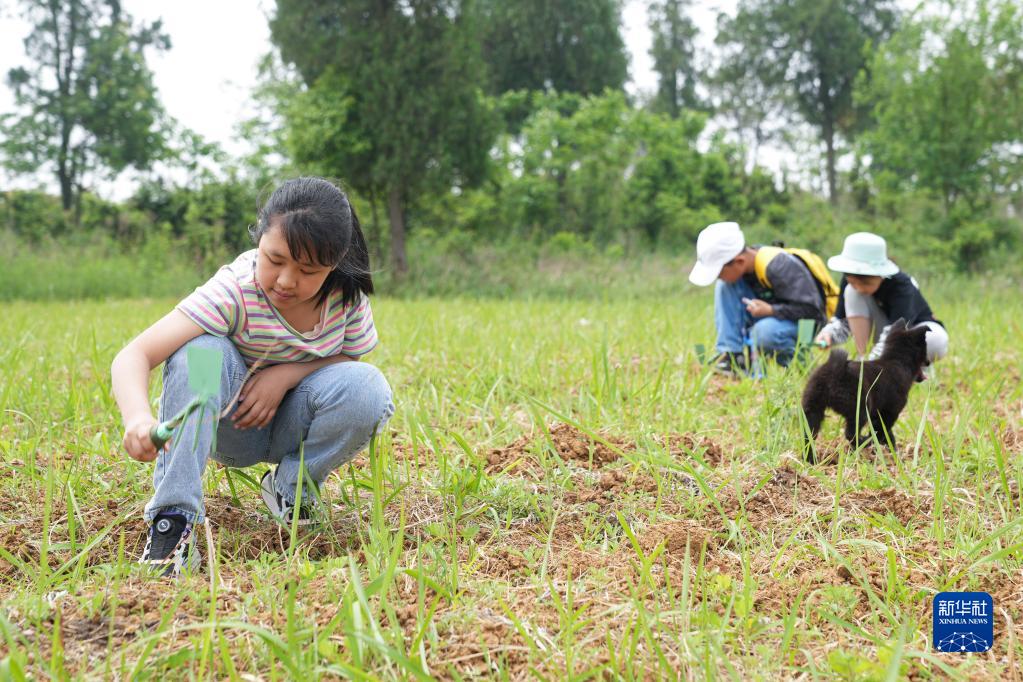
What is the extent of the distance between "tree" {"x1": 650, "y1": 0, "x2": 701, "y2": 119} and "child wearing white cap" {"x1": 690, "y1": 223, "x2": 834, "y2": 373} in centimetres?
2219

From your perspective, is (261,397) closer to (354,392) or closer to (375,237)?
(354,392)

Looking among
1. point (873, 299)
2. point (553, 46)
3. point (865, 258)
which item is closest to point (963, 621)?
point (865, 258)

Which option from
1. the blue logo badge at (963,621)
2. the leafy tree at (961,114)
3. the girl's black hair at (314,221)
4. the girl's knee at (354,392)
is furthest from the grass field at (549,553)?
the leafy tree at (961,114)

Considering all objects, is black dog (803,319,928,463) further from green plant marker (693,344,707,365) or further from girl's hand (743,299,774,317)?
girl's hand (743,299,774,317)

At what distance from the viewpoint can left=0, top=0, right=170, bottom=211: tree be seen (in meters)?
18.4

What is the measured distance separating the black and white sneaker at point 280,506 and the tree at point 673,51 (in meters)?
25.0

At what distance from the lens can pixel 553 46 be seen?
72.1 ft

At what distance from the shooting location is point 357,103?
1327 cm

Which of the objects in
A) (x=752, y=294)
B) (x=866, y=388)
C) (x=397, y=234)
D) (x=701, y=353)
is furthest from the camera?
(x=397, y=234)

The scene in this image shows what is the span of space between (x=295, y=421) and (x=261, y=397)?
0.13 metres

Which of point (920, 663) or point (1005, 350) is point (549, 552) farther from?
point (1005, 350)

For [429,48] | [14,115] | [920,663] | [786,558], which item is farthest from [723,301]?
[14,115]

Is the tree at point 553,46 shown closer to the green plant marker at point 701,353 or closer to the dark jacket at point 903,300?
the green plant marker at point 701,353

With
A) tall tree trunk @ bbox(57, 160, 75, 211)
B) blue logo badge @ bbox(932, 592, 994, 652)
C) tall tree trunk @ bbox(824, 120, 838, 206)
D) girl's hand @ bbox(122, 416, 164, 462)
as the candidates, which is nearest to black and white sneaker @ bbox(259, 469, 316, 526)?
girl's hand @ bbox(122, 416, 164, 462)
